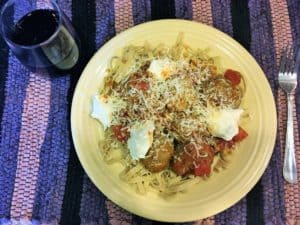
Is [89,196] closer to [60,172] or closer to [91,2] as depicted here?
[60,172]

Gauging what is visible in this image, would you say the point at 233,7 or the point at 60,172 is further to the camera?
the point at 233,7

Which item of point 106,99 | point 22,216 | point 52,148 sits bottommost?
point 22,216

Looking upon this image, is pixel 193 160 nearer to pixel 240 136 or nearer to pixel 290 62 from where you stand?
pixel 240 136

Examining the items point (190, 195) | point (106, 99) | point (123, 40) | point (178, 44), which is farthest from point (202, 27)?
point (190, 195)

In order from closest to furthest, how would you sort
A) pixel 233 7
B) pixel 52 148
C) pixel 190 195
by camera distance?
pixel 190 195 < pixel 52 148 < pixel 233 7

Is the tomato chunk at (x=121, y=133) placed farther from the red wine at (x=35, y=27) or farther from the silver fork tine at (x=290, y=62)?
the silver fork tine at (x=290, y=62)

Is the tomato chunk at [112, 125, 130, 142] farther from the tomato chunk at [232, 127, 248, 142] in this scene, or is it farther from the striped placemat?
the tomato chunk at [232, 127, 248, 142]

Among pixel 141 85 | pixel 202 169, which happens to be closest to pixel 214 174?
pixel 202 169

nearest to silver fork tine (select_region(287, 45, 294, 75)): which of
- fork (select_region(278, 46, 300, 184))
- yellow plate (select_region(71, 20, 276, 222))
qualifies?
fork (select_region(278, 46, 300, 184))
